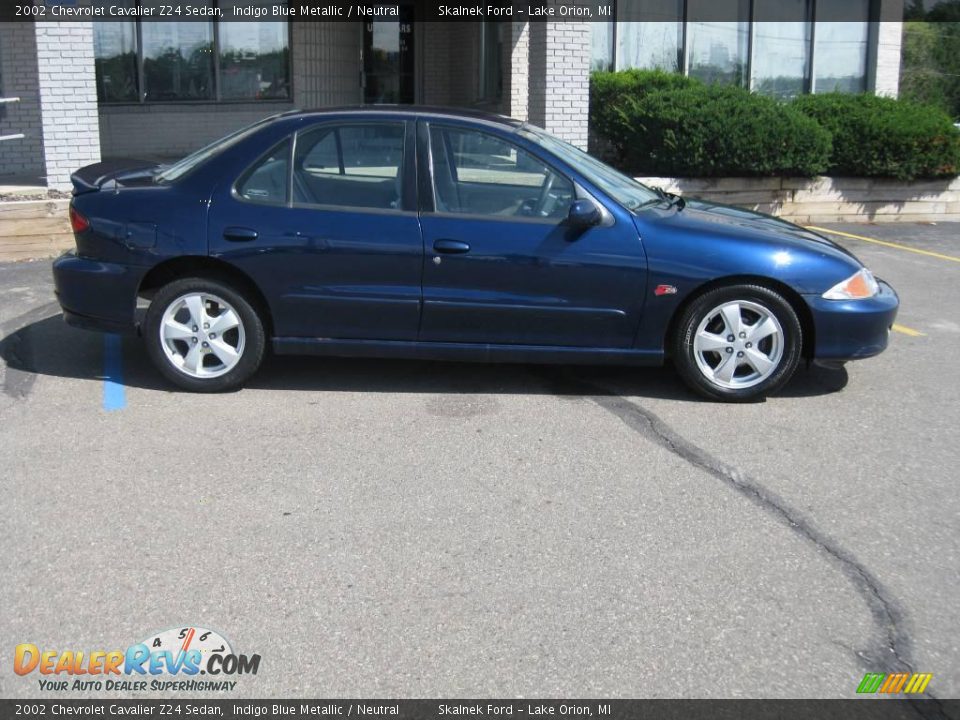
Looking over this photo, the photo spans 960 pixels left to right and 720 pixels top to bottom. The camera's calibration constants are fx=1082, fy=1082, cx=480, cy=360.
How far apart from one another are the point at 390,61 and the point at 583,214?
13.2 metres

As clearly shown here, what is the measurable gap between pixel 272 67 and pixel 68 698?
14.8 m

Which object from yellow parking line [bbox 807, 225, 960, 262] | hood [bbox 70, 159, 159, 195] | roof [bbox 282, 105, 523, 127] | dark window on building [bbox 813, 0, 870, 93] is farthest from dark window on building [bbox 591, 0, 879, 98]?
hood [bbox 70, 159, 159, 195]

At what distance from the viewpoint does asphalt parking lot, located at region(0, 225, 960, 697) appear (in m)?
3.64

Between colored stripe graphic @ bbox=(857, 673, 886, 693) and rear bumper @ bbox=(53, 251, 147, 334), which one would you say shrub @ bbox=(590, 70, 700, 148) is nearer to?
rear bumper @ bbox=(53, 251, 147, 334)

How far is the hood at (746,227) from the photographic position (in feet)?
20.7

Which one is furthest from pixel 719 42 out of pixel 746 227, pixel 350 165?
pixel 350 165

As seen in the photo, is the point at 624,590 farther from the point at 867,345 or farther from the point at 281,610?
the point at 867,345

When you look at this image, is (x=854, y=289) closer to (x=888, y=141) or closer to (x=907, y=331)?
(x=907, y=331)

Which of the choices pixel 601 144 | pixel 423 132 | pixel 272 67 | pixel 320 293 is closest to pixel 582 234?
pixel 423 132

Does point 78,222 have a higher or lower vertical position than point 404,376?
higher

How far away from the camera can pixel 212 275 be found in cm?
632

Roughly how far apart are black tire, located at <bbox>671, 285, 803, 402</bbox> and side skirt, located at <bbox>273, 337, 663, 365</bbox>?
0.62 feet

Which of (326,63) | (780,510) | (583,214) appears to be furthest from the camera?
(326,63)

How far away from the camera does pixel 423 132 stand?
630cm
